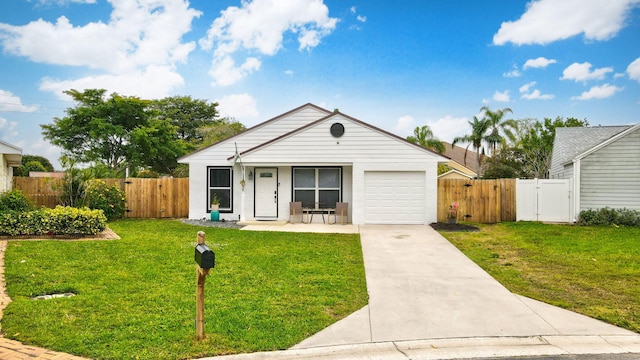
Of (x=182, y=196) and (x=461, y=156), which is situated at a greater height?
(x=461, y=156)

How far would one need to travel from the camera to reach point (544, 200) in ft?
48.4

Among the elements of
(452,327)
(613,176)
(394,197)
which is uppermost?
(613,176)

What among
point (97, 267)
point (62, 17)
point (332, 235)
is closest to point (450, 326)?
point (97, 267)

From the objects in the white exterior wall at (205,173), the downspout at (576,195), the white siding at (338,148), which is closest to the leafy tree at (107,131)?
the white exterior wall at (205,173)

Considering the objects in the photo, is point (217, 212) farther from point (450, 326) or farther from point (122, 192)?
point (450, 326)

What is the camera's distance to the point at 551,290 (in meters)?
6.27

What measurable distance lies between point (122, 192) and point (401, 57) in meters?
13.6

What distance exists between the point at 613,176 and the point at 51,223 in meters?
18.7

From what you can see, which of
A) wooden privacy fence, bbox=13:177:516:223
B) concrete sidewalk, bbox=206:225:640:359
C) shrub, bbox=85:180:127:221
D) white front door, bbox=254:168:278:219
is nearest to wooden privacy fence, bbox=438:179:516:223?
wooden privacy fence, bbox=13:177:516:223

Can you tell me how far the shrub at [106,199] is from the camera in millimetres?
14527

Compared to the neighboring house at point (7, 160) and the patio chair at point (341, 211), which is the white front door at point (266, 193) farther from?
the neighboring house at point (7, 160)

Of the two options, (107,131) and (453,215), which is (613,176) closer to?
(453,215)

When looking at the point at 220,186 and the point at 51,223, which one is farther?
the point at 220,186

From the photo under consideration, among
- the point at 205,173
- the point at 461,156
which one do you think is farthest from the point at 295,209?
the point at 461,156
